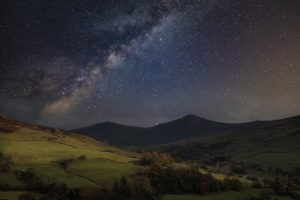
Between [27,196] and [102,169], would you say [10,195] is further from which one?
[102,169]

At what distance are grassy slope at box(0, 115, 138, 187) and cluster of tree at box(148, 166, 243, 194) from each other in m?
6.01

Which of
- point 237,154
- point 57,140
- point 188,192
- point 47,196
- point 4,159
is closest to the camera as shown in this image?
point 47,196

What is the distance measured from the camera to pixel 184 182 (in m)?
76.6

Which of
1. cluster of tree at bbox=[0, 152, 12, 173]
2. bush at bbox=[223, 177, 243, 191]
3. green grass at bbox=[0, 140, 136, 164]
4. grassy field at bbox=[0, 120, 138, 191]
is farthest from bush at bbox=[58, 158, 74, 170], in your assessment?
bush at bbox=[223, 177, 243, 191]

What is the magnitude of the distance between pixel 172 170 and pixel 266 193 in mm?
Answer: 18894

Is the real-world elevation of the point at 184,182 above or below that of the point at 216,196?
above

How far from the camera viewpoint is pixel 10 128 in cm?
10831

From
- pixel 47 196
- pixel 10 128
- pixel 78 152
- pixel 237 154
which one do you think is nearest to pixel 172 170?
pixel 78 152

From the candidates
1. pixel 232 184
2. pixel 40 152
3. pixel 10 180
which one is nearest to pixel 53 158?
pixel 40 152

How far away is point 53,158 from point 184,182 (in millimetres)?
26331

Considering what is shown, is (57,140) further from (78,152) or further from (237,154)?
(237,154)

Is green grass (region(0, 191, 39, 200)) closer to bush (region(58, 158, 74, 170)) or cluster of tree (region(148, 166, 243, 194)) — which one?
bush (region(58, 158, 74, 170))

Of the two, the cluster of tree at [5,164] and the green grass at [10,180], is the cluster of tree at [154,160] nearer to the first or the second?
the cluster of tree at [5,164]

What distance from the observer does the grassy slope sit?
A: 219 ft
